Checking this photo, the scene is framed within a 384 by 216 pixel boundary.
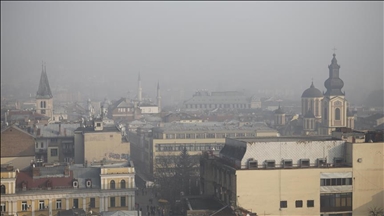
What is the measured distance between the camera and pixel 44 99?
195 feet

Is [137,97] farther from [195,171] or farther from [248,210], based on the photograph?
[248,210]

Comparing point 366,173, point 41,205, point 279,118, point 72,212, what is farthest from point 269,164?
point 279,118

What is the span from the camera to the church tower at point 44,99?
5056 centimetres

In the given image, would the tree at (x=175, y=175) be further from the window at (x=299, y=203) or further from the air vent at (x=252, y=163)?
the window at (x=299, y=203)

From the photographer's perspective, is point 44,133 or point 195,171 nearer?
point 195,171

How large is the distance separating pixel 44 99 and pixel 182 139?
47.0ft

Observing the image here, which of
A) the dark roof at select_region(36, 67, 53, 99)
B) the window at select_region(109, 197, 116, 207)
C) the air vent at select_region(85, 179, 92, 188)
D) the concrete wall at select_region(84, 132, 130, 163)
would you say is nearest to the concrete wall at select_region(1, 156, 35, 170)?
the air vent at select_region(85, 179, 92, 188)

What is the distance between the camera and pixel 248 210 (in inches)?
971

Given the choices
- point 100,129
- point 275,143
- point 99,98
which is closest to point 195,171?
point 100,129

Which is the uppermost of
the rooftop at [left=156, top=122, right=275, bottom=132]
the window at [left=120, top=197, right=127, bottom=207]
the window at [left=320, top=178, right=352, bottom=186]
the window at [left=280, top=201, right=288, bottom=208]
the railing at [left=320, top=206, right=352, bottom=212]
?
the rooftop at [left=156, top=122, right=275, bottom=132]

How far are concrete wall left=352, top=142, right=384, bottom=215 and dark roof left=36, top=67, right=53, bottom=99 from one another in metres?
23.8

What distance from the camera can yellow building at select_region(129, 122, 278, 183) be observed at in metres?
50.7

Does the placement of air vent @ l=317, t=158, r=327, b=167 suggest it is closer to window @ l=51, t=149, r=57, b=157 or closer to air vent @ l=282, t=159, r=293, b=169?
air vent @ l=282, t=159, r=293, b=169

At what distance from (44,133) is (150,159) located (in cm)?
940
